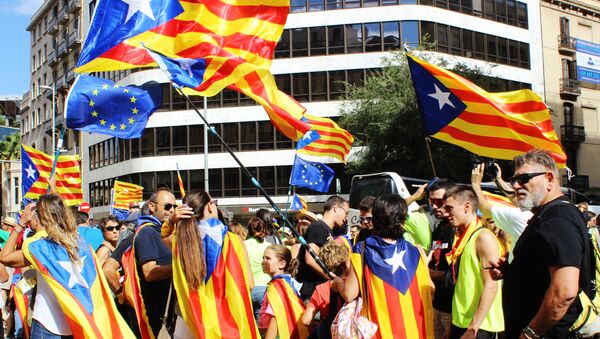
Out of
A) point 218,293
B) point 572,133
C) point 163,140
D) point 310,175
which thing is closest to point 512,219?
point 218,293

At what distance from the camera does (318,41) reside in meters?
40.6

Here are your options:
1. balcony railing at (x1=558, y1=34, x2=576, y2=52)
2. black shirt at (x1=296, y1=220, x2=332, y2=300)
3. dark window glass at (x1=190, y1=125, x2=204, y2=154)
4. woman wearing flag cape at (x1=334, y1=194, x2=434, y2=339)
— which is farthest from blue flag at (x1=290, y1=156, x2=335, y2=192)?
balcony railing at (x1=558, y1=34, x2=576, y2=52)

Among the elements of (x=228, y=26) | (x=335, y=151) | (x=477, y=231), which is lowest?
(x=477, y=231)

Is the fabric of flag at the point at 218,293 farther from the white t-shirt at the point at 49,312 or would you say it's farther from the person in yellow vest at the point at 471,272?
the person in yellow vest at the point at 471,272

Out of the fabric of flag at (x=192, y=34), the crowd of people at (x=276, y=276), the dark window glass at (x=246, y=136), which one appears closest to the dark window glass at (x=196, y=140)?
the dark window glass at (x=246, y=136)

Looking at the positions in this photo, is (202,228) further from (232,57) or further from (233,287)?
(232,57)

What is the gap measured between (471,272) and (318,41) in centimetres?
3628

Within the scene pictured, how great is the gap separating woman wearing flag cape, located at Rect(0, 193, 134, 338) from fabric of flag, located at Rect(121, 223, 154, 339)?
254 millimetres

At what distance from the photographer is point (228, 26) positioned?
346 inches

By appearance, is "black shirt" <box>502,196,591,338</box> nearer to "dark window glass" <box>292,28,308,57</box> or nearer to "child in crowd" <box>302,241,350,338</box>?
"child in crowd" <box>302,241,350,338</box>

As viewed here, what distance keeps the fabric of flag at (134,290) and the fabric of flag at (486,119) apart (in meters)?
3.95

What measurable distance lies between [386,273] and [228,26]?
15.3 ft

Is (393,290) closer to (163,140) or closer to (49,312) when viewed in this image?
(49,312)

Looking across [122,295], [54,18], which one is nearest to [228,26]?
[122,295]
